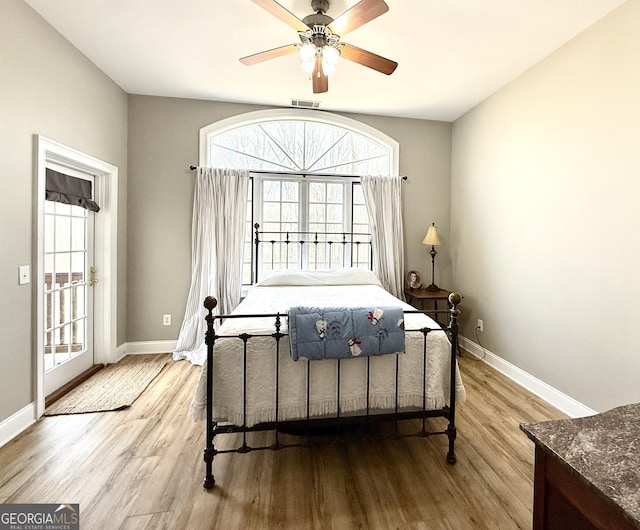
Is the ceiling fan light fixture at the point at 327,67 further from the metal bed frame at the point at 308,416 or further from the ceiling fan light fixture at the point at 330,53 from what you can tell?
the metal bed frame at the point at 308,416

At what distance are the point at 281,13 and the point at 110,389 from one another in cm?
321

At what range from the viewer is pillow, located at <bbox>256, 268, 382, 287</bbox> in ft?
11.4

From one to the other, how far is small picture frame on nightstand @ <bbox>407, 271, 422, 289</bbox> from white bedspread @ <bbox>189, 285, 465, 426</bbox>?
199 cm

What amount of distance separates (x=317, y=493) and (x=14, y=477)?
1692 millimetres

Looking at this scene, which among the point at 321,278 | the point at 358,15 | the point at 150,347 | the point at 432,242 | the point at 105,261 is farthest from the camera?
the point at 432,242

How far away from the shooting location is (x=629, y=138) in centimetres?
207

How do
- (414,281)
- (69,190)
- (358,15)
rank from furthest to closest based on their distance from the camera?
1. (414,281)
2. (69,190)
3. (358,15)

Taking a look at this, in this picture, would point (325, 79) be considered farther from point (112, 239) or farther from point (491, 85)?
point (112, 239)

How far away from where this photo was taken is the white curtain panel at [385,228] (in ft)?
12.9

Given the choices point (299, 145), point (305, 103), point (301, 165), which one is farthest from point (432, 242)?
point (305, 103)

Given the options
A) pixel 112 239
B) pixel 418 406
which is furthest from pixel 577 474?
pixel 112 239

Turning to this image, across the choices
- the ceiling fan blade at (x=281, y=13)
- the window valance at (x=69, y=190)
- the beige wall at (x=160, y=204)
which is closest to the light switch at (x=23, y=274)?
the window valance at (x=69, y=190)

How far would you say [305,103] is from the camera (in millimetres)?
3672

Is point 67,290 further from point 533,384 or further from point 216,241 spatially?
point 533,384
